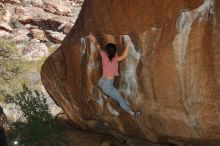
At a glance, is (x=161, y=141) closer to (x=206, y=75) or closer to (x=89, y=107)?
(x=89, y=107)

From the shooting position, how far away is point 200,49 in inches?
348

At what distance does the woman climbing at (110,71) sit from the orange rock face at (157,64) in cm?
13

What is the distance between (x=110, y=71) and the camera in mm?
9961

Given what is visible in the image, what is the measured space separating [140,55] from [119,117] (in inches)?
79.5

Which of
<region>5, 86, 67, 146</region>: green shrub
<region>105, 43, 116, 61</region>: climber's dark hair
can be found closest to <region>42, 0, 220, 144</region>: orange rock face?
<region>105, 43, 116, 61</region>: climber's dark hair

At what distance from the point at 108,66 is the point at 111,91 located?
2.07 ft

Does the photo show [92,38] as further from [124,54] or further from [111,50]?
[124,54]

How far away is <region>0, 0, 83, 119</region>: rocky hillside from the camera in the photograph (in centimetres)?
1986

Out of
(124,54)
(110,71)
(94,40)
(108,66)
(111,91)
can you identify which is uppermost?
(94,40)

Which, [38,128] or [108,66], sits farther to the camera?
[38,128]

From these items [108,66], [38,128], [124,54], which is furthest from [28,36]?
[124,54]

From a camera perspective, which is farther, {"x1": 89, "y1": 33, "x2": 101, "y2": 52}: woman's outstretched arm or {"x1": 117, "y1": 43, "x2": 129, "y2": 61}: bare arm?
{"x1": 89, "y1": 33, "x2": 101, "y2": 52}: woman's outstretched arm

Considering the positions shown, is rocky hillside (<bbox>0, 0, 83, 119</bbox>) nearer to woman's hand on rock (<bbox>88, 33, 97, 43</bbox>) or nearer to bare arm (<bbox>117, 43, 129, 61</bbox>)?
woman's hand on rock (<bbox>88, 33, 97, 43</bbox>)

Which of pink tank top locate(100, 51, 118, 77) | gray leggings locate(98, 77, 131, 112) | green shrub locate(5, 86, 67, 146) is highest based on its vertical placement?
pink tank top locate(100, 51, 118, 77)
